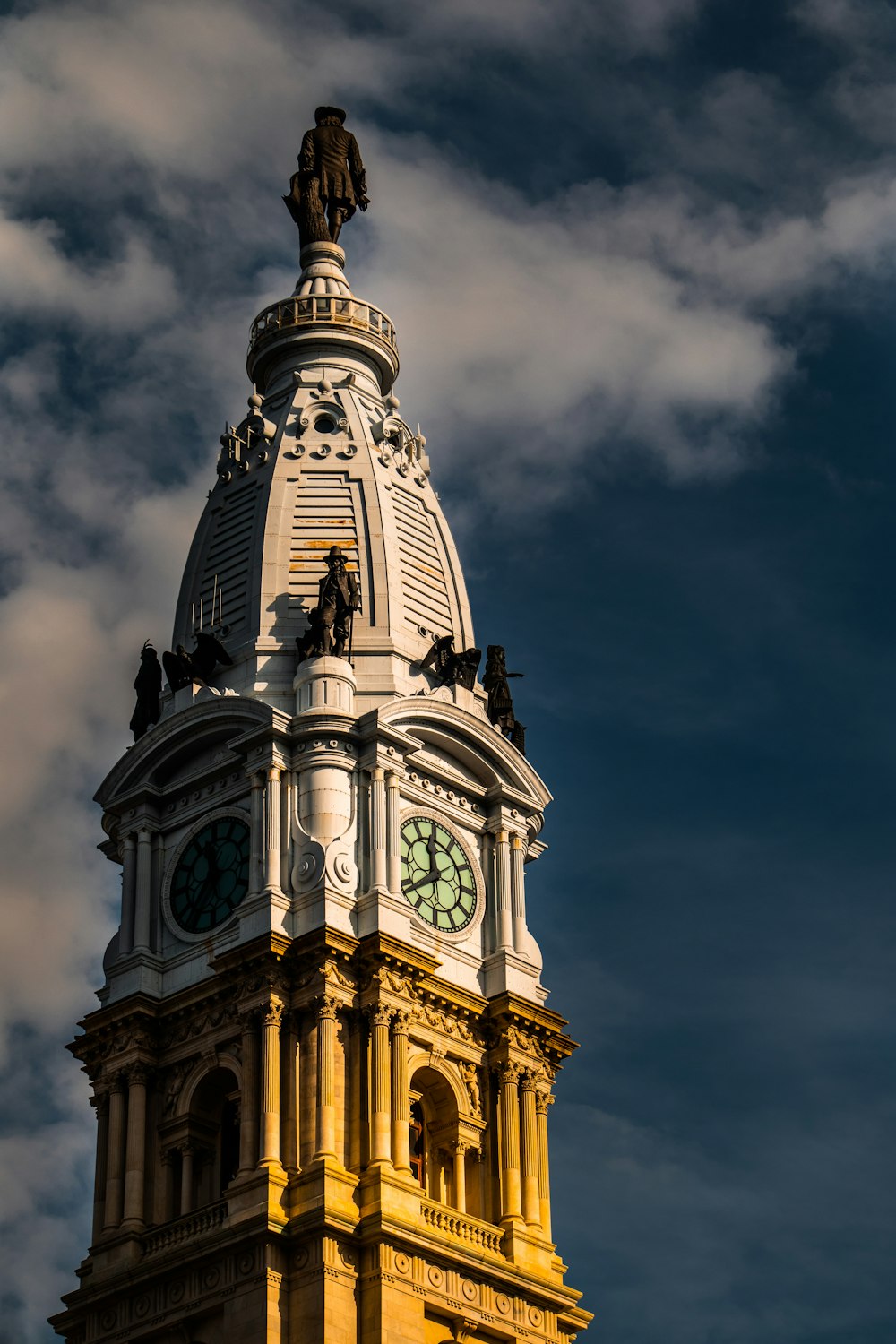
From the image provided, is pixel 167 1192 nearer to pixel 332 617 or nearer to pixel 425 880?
pixel 425 880

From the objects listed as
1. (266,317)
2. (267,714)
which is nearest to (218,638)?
(267,714)

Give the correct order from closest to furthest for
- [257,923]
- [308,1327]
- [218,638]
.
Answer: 1. [308,1327]
2. [257,923]
3. [218,638]

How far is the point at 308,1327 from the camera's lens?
84.6 m

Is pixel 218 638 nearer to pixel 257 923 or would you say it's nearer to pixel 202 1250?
pixel 257 923

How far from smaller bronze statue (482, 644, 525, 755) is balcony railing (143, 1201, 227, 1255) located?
1818cm

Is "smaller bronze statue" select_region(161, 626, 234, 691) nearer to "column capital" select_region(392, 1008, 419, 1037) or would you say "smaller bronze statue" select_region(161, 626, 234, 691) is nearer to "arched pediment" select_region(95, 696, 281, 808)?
"arched pediment" select_region(95, 696, 281, 808)

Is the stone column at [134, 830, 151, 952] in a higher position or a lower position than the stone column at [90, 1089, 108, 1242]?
higher

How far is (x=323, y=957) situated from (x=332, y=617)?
34.9 ft

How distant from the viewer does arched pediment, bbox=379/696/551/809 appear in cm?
9581

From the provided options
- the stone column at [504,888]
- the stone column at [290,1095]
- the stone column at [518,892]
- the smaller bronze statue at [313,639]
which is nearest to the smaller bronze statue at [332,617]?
the smaller bronze statue at [313,639]

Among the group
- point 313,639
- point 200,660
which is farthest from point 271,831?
point 200,660

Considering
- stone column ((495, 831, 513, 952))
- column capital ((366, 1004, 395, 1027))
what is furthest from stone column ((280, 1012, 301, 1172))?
stone column ((495, 831, 513, 952))

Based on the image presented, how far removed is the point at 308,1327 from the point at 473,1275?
5775 mm

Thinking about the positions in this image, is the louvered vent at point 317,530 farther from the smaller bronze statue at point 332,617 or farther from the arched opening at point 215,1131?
the arched opening at point 215,1131
